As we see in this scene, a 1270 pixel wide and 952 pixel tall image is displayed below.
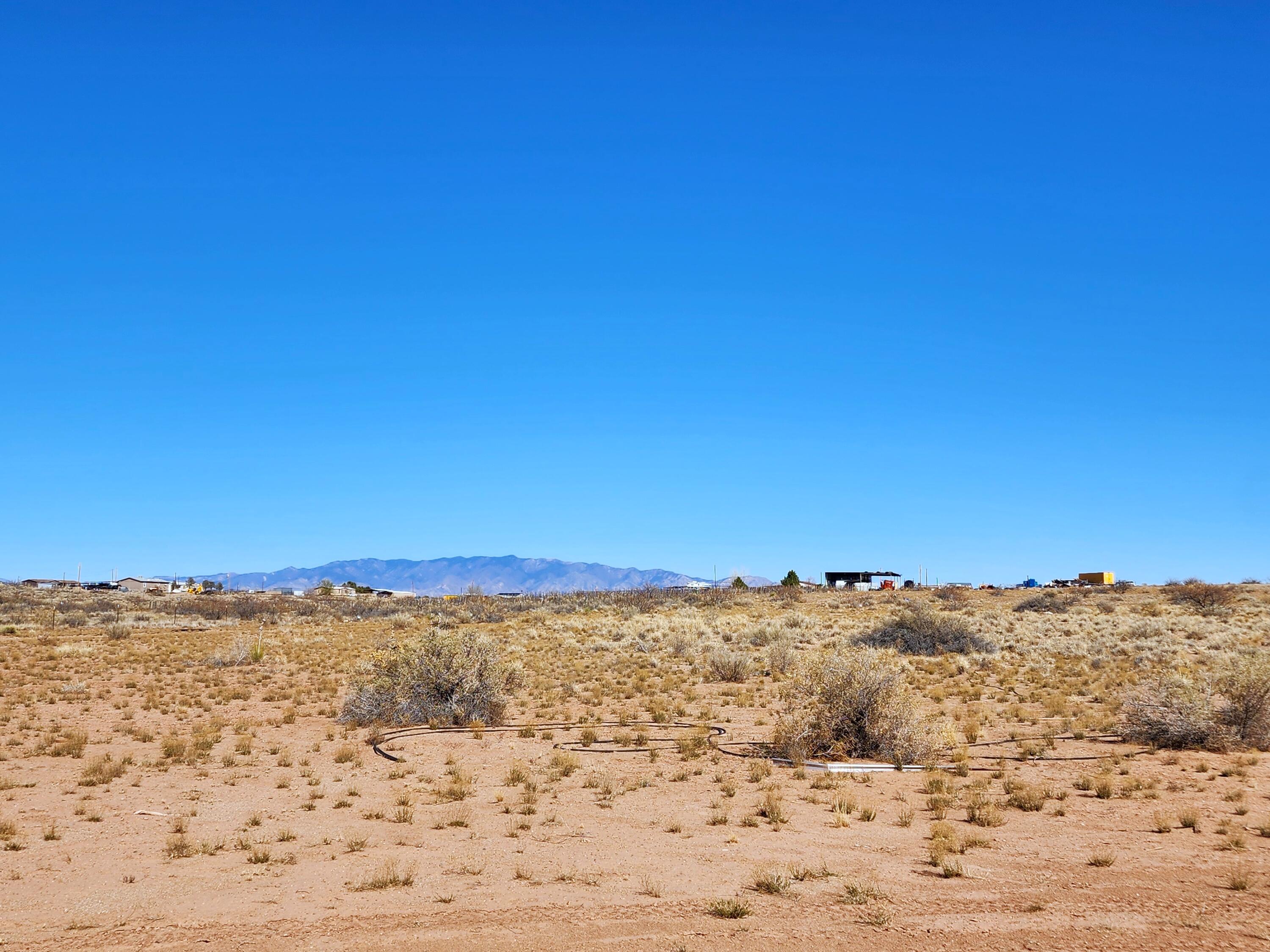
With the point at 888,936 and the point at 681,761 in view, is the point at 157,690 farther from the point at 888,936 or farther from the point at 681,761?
the point at 888,936

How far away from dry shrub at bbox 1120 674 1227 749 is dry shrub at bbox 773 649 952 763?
3.18 meters

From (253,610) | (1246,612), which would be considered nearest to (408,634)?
(253,610)

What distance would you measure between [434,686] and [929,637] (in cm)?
2138

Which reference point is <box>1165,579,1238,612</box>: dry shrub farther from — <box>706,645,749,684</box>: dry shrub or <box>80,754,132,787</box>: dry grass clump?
<box>80,754,132,787</box>: dry grass clump

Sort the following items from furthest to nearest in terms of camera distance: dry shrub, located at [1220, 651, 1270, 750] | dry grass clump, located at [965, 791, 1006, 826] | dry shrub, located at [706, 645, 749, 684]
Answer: dry shrub, located at [706, 645, 749, 684] → dry shrub, located at [1220, 651, 1270, 750] → dry grass clump, located at [965, 791, 1006, 826]

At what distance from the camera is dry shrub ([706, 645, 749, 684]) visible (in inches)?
1116

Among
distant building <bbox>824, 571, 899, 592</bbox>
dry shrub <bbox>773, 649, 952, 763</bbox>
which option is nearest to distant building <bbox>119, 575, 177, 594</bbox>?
distant building <bbox>824, 571, 899, 592</bbox>

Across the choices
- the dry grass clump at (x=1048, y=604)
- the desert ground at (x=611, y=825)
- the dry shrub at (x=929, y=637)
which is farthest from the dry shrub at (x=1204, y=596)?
the desert ground at (x=611, y=825)

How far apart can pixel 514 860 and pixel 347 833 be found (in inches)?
94.3

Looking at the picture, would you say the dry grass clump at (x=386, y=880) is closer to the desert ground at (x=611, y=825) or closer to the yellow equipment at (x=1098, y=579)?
the desert ground at (x=611, y=825)

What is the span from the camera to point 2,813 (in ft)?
39.8

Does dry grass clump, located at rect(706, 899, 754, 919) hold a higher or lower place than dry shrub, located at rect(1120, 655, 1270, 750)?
lower

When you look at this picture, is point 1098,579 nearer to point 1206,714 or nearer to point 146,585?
point 1206,714

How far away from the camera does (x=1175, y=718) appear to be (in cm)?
1616
